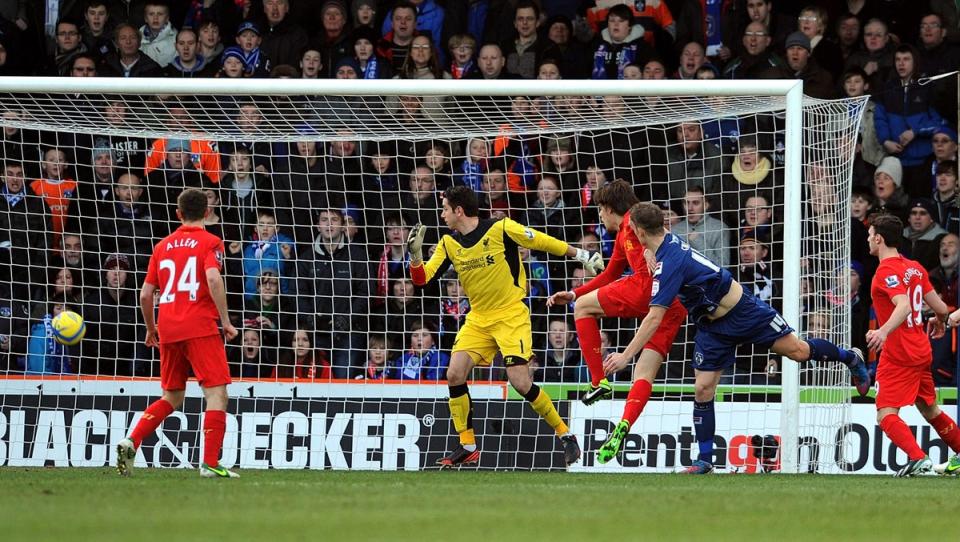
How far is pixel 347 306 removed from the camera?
43.1ft

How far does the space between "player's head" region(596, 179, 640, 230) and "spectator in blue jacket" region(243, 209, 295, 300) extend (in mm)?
3759

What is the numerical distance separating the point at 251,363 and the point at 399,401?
1.52 meters

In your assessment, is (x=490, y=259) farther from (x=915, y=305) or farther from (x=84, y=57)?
(x=84, y=57)

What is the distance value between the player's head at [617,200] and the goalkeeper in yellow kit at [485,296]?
0.39 metres

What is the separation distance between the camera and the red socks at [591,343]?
1051cm

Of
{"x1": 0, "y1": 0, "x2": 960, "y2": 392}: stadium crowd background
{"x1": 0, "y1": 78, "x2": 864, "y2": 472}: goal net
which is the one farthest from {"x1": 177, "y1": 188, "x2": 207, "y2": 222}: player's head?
{"x1": 0, "y1": 0, "x2": 960, "y2": 392}: stadium crowd background

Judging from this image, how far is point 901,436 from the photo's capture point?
10172 millimetres

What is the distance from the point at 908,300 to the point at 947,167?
390 centimetres

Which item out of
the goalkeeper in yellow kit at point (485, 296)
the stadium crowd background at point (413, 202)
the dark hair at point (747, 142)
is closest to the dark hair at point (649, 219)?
the goalkeeper in yellow kit at point (485, 296)

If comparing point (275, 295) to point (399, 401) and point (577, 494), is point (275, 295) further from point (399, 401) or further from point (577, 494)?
point (577, 494)

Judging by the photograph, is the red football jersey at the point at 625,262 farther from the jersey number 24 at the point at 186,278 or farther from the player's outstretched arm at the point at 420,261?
the jersey number 24 at the point at 186,278

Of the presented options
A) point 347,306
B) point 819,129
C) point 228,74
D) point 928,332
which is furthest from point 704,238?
point 228,74

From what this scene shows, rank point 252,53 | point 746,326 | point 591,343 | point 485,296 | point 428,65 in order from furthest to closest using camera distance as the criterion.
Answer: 1. point 252,53
2. point 428,65
3. point 485,296
4. point 591,343
5. point 746,326

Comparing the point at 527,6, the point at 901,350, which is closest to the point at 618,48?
the point at 527,6
